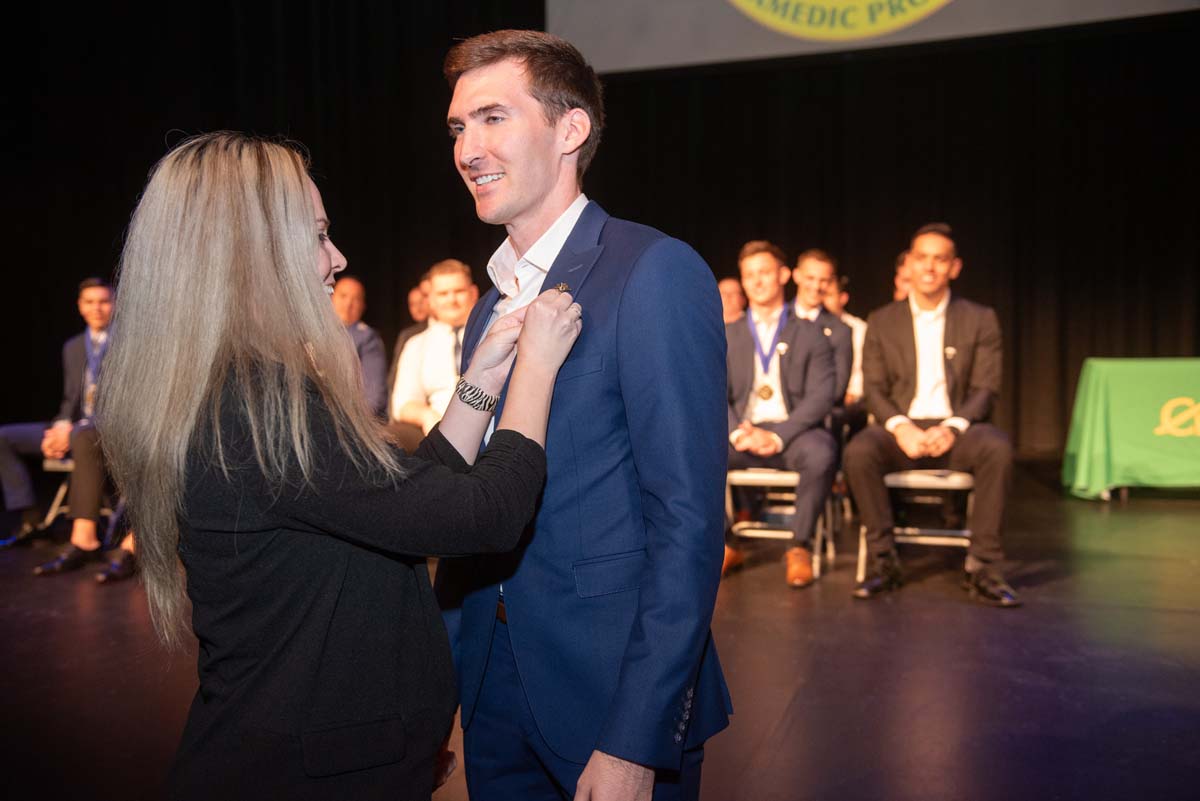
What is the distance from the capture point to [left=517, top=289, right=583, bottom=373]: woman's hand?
1.29 m

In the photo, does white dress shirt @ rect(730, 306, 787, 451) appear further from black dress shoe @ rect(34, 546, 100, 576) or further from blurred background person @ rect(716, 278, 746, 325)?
black dress shoe @ rect(34, 546, 100, 576)

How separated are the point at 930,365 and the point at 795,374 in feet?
2.27

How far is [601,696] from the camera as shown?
1329 millimetres

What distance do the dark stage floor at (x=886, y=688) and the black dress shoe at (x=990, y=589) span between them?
0.21 ft

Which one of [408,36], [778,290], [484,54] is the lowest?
[778,290]

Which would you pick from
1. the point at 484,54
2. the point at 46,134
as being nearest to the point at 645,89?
the point at 46,134

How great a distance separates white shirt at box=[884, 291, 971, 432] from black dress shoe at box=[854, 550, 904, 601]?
78 centimetres

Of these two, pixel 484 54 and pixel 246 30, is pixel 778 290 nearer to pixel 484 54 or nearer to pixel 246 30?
pixel 484 54

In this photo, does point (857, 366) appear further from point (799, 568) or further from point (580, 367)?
point (580, 367)

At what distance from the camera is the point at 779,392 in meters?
5.35

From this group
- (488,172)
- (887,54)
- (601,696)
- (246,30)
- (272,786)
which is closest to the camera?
(272,786)

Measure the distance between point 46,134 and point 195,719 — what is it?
929 centimetres

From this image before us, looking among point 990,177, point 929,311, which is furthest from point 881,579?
point 990,177

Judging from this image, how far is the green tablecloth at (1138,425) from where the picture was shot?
6.33 m
